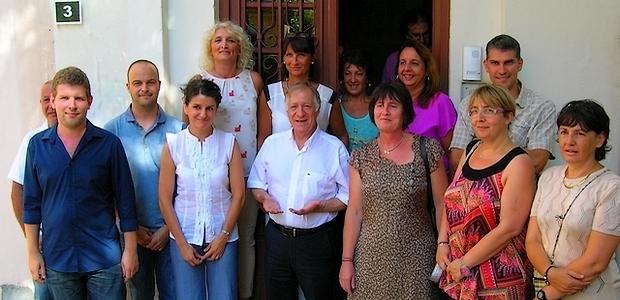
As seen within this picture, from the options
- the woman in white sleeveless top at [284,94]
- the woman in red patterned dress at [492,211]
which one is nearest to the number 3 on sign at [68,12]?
the woman in white sleeveless top at [284,94]

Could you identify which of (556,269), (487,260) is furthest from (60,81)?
(556,269)

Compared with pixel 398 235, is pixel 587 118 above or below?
above

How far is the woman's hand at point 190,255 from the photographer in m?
3.20

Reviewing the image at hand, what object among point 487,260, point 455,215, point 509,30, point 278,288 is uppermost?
point 509,30

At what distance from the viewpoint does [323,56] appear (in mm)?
4051

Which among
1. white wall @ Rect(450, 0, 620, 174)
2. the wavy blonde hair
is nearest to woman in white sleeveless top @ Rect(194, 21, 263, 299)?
the wavy blonde hair

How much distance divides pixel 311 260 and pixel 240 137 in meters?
0.93

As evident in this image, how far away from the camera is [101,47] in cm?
390

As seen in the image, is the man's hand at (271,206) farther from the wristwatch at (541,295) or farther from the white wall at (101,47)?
the wristwatch at (541,295)

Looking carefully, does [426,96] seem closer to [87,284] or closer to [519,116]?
[519,116]

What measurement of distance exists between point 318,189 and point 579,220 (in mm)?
1322

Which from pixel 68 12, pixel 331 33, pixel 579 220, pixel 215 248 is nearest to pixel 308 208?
pixel 215 248

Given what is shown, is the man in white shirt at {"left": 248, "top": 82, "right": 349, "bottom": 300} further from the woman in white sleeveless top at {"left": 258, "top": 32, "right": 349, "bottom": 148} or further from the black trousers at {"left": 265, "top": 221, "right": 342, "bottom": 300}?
the woman in white sleeveless top at {"left": 258, "top": 32, "right": 349, "bottom": 148}

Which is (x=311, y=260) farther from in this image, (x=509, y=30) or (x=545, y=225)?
(x=509, y=30)
